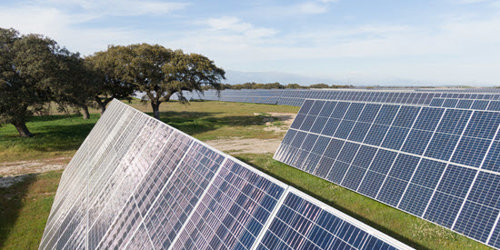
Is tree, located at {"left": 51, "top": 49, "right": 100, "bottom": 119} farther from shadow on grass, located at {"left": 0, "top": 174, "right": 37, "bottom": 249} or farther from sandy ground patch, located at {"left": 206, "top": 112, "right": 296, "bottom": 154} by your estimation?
sandy ground patch, located at {"left": 206, "top": 112, "right": 296, "bottom": 154}

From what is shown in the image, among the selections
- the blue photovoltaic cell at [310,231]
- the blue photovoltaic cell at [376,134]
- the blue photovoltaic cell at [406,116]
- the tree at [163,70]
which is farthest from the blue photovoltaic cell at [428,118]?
the tree at [163,70]

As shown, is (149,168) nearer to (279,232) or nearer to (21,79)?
(279,232)

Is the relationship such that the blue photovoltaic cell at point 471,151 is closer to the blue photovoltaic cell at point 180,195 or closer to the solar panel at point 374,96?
the solar panel at point 374,96

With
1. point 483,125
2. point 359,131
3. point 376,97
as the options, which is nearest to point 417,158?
point 483,125

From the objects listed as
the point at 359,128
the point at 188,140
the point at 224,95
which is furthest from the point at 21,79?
the point at 224,95

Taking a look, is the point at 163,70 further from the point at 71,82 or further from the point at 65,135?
the point at 65,135

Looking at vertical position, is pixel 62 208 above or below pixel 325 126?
below
